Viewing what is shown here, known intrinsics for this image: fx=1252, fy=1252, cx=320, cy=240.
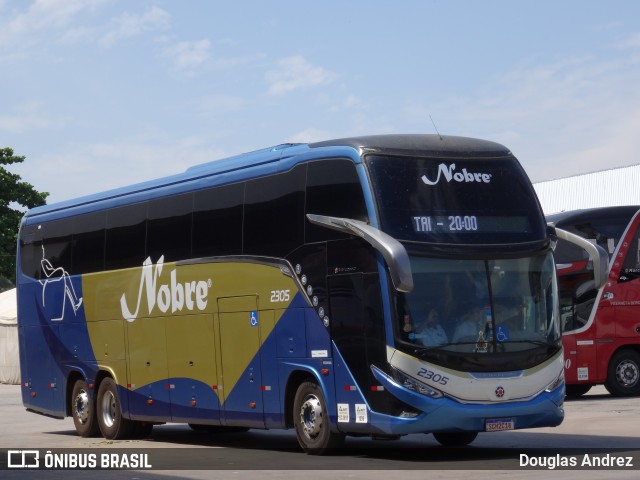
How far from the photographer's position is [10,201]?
59.1 metres

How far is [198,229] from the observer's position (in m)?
18.8

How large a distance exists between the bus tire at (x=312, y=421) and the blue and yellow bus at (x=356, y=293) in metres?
0.02

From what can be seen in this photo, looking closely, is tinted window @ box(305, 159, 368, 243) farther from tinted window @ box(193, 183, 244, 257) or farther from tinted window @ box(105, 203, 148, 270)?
tinted window @ box(105, 203, 148, 270)

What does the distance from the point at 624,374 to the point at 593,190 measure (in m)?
39.4

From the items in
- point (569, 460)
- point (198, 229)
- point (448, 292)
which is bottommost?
point (569, 460)

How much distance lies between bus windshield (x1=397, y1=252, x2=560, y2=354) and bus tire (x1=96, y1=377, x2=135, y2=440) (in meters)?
7.88

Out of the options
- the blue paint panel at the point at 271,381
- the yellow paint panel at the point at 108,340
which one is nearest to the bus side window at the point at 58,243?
the yellow paint panel at the point at 108,340

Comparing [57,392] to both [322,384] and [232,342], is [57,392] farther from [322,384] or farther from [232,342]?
[322,384]

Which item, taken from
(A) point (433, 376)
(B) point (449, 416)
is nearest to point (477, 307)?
(A) point (433, 376)

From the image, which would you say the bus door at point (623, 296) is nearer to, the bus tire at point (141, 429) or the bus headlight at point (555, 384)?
the bus tire at point (141, 429)

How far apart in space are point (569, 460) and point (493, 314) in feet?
6.42

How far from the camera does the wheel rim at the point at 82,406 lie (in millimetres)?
21942

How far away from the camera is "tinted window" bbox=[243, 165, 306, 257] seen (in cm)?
1653

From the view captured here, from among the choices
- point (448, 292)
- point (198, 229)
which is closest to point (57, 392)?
point (198, 229)
